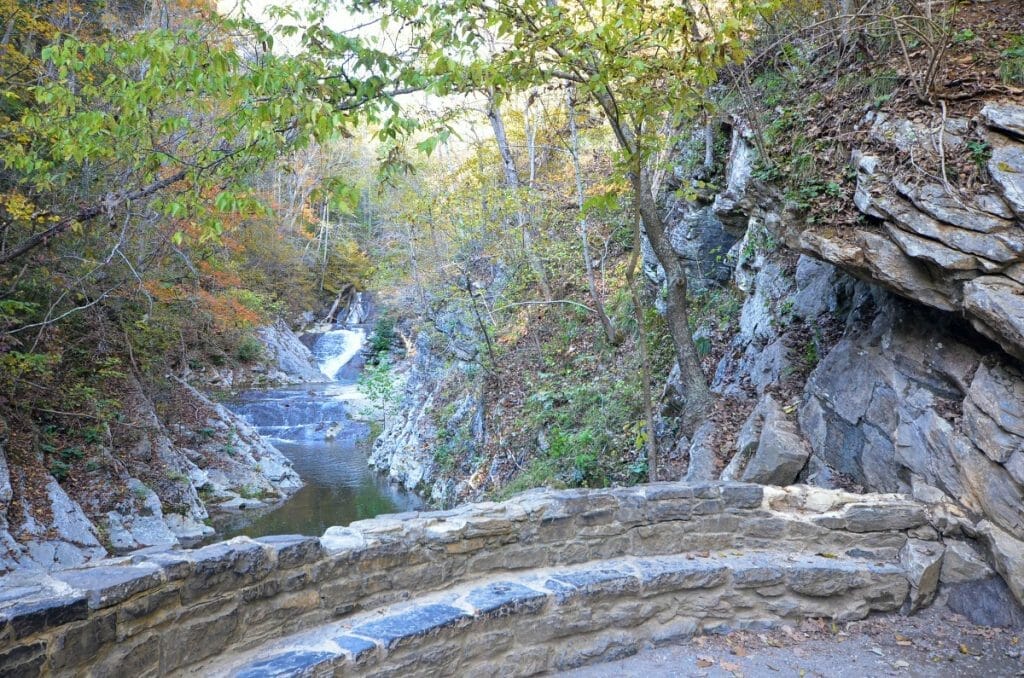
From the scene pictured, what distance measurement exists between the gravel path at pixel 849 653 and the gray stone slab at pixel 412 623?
2.91 feet

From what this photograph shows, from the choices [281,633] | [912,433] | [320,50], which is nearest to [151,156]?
[320,50]

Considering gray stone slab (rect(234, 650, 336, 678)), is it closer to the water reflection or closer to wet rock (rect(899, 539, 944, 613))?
wet rock (rect(899, 539, 944, 613))

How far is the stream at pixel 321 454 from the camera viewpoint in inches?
416

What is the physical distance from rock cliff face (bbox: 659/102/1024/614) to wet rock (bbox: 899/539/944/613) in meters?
0.12

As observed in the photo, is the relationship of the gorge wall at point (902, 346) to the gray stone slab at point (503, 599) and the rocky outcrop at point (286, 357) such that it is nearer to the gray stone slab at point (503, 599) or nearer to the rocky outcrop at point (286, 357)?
the gray stone slab at point (503, 599)

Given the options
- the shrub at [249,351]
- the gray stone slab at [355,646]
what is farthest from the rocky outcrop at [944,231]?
the shrub at [249,351]

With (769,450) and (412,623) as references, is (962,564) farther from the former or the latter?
(412,623)

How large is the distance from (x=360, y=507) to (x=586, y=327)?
202 inches

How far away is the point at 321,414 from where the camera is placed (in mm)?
18188

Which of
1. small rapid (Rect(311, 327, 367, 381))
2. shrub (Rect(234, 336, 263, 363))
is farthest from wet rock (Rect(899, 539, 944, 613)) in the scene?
small rapid (Rect(311, 327, 367, 381))

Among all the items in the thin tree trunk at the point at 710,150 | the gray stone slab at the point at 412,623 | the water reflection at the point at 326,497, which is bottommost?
the water reflection at the point at 326,497

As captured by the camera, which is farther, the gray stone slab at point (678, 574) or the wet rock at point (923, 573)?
the wet rock at point (923, 573)

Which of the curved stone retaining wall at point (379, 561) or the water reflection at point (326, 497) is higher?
the curved stone retaining wall at point (379, 561)

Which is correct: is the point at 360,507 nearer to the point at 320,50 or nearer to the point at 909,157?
the point at 320,50
